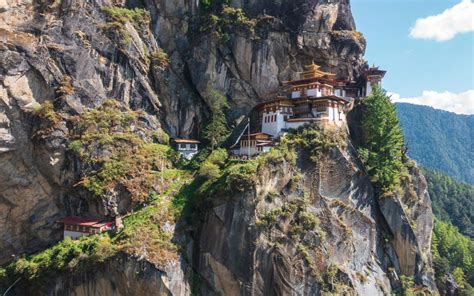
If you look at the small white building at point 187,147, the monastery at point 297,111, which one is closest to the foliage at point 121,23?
the small white building at point 187,147

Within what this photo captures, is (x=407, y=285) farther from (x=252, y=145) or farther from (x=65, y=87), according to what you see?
(x=65, y=87)

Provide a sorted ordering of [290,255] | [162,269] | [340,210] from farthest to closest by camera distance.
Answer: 1. [340,210]
2. [290,255]
3. [162,269]

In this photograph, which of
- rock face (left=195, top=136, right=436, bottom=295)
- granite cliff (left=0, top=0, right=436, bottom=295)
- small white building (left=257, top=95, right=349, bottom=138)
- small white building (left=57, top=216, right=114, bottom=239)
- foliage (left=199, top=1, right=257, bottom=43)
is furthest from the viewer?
foliage (left=199, top=1, right=257, bottom=43)

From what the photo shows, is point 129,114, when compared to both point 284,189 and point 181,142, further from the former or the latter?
point 284,189

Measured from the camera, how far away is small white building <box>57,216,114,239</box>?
33.1 metres

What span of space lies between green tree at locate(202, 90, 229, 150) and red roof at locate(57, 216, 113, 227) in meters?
15.1

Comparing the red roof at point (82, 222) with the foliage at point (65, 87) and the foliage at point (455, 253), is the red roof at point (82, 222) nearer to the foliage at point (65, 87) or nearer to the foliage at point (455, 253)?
the foliage at point (65, 87)

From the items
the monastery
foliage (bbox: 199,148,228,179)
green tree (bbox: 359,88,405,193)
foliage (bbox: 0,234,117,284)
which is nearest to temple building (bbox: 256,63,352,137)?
the monastery

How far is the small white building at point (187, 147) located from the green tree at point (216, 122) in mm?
1936

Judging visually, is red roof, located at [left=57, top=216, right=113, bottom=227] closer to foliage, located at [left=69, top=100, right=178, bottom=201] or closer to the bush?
foliage, located at [left=69, top=100, right=178, bottom=201]

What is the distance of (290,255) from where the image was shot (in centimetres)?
3172

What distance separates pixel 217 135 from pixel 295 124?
989 centimetres

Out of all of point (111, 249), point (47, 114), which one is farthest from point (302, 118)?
point (47, 114)

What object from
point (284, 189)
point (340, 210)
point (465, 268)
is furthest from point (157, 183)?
point (465, 268)
